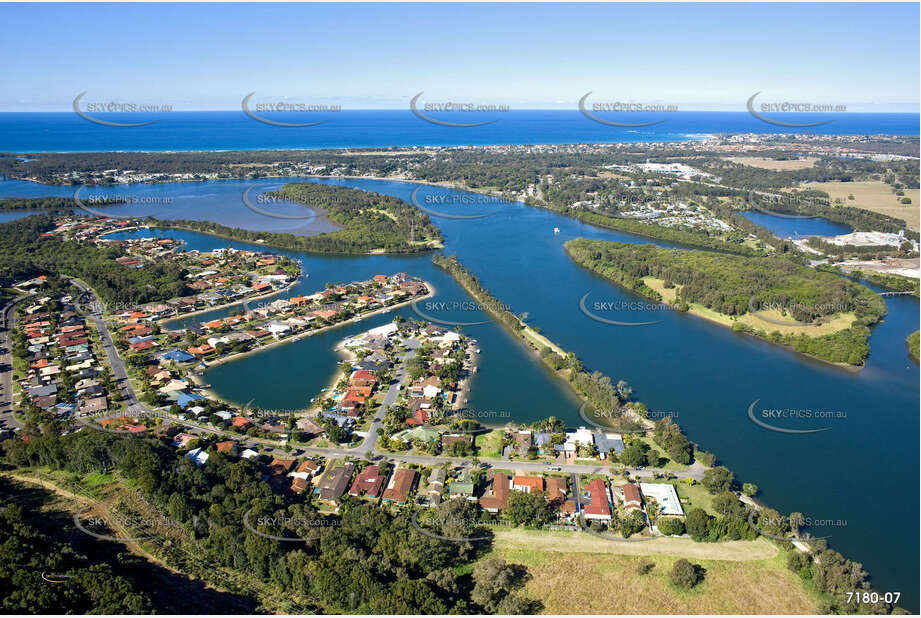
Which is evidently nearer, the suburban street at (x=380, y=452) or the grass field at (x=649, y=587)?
the grass field at (x=649, y=587)

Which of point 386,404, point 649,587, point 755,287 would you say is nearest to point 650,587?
point 649,587

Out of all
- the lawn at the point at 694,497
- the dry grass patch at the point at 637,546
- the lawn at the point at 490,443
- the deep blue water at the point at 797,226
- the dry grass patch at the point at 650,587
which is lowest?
the dry grass patch at the point at 650,587

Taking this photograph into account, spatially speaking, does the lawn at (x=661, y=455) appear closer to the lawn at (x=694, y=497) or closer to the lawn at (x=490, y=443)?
the lawn at (x=694, y=497)

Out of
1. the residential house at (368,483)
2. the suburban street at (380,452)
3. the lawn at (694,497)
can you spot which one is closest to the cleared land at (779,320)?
the suburban street at (380,452)

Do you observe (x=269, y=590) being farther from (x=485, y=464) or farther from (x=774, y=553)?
(x=774, y=553)

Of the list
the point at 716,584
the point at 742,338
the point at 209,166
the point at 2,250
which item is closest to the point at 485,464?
the point at 716,584

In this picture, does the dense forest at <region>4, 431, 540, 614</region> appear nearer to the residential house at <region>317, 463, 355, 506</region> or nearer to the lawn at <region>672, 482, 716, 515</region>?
the residential house at <region>317, 463, 355, 506</region>
